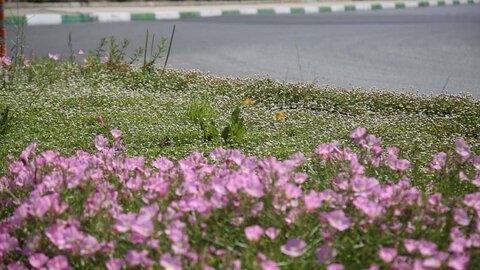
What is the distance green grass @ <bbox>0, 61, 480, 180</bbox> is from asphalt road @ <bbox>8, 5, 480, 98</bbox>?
4.94 feet

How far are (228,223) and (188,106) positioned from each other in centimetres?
402

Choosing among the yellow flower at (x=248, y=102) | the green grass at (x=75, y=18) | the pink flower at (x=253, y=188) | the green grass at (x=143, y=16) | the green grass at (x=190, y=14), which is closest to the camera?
the pink flower at (x=253, y=188)

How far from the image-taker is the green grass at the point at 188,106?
5.69 metres

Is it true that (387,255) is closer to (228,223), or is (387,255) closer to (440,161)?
(228,223)

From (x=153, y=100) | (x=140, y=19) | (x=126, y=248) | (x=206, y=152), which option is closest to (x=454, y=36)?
(x=140, y=19)

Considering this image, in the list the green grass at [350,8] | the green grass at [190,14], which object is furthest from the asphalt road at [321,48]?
the green grass at [350,8]

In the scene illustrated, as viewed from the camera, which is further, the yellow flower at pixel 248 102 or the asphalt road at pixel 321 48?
the asphalt road at pixel 321 48

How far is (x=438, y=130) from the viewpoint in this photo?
20.6ft

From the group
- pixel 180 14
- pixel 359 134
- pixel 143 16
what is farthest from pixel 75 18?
pixel 359 134

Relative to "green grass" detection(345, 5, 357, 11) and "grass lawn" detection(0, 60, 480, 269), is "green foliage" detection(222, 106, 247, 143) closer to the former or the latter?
"grass lawn" detection(0, 60, 480, 269)

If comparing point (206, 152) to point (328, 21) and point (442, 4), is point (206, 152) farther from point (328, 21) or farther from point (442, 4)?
point (442, 4)

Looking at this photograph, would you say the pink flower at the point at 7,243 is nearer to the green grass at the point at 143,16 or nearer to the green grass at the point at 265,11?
the green grass at the point at 143,16

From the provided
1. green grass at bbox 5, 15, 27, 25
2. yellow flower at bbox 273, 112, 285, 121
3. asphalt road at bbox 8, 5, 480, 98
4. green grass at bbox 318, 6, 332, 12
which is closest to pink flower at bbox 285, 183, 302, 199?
yellow flower at bbox 273, 112, 285, 121

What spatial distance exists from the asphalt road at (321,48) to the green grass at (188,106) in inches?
59.3
